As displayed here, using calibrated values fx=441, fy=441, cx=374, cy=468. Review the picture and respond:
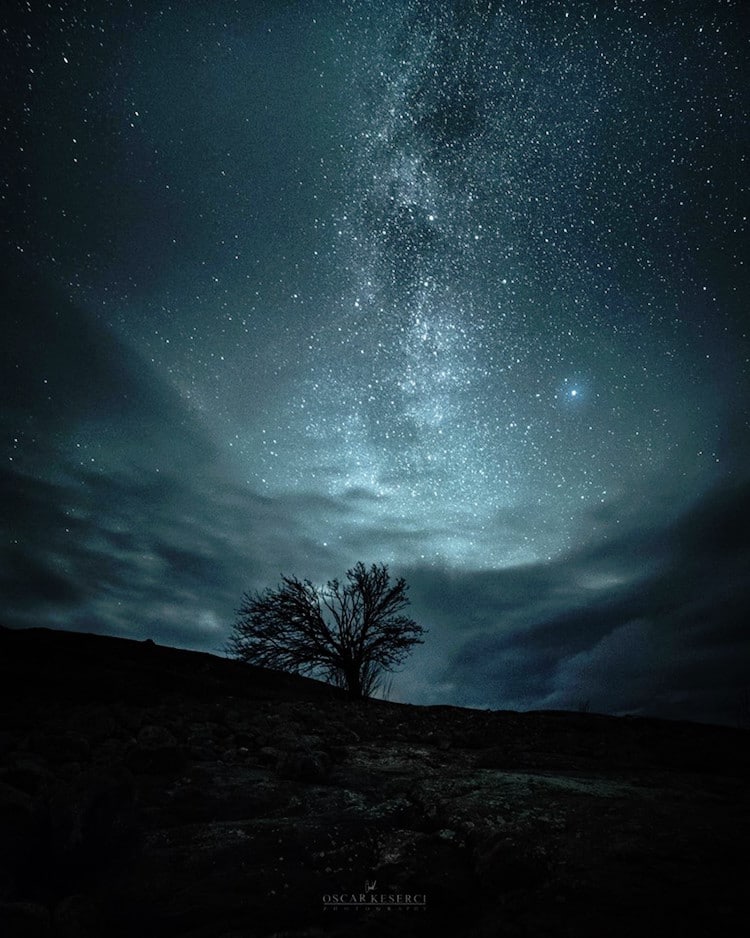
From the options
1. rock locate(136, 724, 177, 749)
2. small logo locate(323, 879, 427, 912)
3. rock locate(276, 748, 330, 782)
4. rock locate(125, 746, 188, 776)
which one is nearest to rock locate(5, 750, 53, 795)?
rock locate(125, 746, 188, 776)

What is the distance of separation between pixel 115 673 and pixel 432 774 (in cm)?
728

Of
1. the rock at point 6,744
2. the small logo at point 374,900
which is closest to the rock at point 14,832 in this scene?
the small logo at point 374,900

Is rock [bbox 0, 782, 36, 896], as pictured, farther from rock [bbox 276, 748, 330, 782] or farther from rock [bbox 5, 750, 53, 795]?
rock [bbox 276, 748, 330, 782]

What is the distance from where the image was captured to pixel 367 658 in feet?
43.5

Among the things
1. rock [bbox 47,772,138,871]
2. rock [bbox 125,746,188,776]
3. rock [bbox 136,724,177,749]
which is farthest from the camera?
rock [bbox 136,724,177,749]

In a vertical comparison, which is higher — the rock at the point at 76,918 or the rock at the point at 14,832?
the rock at the point at 14,832

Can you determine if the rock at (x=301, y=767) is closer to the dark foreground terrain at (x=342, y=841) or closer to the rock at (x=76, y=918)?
the dark foreground terrain at (x=342, y=841)

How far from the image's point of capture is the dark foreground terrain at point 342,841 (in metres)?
1.32

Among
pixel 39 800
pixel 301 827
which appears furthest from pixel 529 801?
pixel 39 800

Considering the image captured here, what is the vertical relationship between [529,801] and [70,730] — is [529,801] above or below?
below

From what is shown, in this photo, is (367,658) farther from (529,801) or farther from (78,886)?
(78,886)

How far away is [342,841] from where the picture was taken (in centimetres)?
191

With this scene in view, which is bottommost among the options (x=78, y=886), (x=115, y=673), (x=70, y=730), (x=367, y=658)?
(x=78, y=886)

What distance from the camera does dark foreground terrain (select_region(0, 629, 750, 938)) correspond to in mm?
1320
